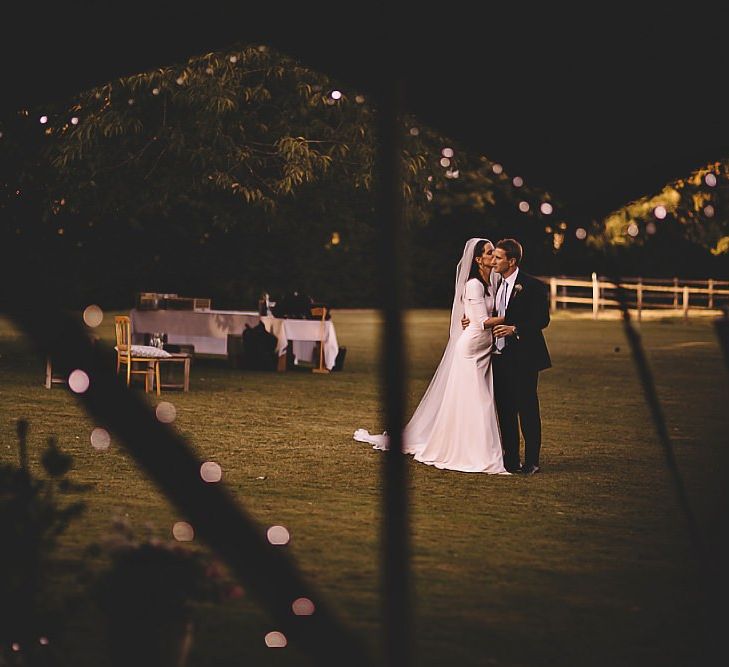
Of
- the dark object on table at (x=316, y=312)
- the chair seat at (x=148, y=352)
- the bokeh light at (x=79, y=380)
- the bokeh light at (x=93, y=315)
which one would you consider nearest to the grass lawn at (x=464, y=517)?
the chair seat at (x=148, y=352)

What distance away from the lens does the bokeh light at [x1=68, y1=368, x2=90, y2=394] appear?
162 inches

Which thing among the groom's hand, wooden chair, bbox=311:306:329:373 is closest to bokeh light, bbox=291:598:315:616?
the groom's hand

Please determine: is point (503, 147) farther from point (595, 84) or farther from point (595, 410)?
point (595, 410)

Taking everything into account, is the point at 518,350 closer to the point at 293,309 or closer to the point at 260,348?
the point at 260,348

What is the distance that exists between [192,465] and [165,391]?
12260 mm

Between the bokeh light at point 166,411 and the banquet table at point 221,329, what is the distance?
4889 millimetres

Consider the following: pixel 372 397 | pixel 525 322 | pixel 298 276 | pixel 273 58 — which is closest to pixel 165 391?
pixel 372 397

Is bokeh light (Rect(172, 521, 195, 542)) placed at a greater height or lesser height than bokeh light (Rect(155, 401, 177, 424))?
lesser

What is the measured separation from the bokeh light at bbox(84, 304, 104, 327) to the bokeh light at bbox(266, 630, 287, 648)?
26.7m

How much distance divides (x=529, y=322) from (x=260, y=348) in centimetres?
1005

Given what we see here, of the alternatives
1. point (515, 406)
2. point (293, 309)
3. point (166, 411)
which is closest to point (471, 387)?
point (515, 406)

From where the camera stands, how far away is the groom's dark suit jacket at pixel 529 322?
10094 mm

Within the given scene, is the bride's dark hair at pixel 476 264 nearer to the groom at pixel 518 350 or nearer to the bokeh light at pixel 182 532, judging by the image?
the groom at pixel 518 350

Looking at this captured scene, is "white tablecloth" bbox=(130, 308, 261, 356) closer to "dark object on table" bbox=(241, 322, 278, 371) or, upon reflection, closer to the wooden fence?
"dark object on table" bbox=(241, 322, 278, 371)
